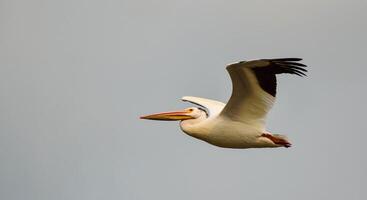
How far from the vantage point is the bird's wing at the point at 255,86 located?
789 inches

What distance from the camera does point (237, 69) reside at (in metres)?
20.0

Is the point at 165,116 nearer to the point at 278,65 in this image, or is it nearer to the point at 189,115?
the point at 189,115

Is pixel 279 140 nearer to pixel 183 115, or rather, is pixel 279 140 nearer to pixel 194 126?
pixel 194 126

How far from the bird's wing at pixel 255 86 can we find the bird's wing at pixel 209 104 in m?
0.84

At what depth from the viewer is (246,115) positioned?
2108 centimetres

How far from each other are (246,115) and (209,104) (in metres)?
1.93

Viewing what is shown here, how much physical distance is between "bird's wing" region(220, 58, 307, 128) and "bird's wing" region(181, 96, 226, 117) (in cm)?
84

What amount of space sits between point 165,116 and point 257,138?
2254 mm

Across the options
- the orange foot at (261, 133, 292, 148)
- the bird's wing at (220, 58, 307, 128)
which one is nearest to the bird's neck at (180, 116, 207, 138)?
the bird's wing at (220, 58, 307, 128)

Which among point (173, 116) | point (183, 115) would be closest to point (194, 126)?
point (183, 115)

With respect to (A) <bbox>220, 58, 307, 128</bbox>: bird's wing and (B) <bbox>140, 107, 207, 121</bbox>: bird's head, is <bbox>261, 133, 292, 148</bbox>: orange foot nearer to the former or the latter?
(A) <bbox>220, 58, 307, 128</bbox>: bird's wing

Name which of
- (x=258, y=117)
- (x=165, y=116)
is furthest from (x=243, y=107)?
(x=165, y=116)

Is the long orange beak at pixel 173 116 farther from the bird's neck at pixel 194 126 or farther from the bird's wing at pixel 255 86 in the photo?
the bird's wing at pixel 255 86

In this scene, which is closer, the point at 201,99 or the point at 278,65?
the point at 278,65
